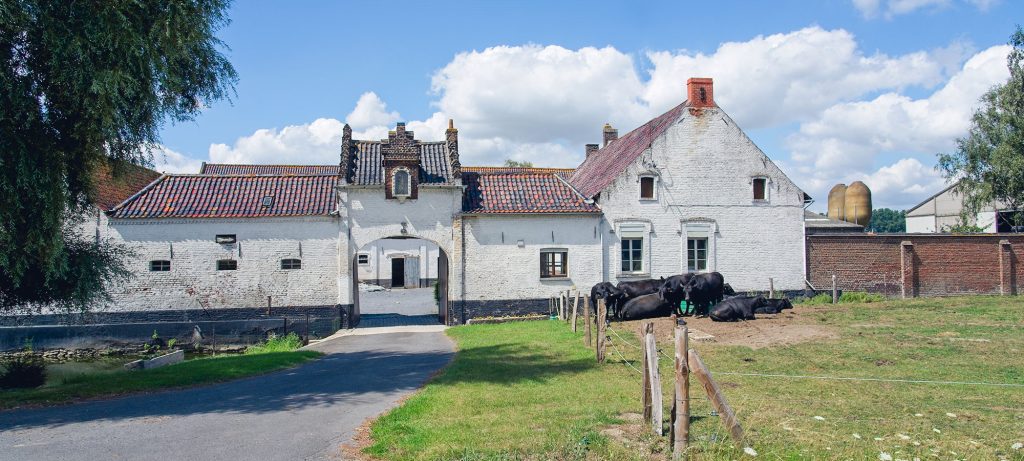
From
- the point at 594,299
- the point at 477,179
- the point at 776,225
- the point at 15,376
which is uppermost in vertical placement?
the point at 477,179

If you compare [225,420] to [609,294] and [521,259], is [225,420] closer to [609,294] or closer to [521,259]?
[609,294]

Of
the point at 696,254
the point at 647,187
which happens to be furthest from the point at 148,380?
the point at 696,254

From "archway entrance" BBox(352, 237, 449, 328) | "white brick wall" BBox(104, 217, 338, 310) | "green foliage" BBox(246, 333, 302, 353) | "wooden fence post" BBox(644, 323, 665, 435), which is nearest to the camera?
"wooden fence post" BBox(644, 323, 665, 435)

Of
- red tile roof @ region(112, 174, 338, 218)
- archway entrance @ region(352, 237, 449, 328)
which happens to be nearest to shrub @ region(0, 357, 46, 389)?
red tile roof @ region(112, 174, 338, 218)

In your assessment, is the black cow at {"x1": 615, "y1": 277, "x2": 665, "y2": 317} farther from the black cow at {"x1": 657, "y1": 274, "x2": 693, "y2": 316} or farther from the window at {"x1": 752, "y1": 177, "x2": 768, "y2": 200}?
the window at {"x1": 752, "y1": 177, "x2": 768, "y2": 200}

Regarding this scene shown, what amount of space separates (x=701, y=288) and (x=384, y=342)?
1022cm

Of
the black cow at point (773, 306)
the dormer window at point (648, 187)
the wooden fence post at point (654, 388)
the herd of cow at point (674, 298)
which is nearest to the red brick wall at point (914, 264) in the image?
the dormer window at point (648, 187)

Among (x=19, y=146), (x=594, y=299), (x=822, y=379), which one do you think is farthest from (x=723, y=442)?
(x=594, y=299)

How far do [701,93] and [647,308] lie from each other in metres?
11.0

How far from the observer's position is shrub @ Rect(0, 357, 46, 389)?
1563 centimetres

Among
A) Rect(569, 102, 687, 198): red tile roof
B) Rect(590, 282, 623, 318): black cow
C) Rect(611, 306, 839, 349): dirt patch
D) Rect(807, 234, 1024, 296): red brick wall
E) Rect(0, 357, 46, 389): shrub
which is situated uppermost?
Rect(569, 102, 687, 198): red tile roof

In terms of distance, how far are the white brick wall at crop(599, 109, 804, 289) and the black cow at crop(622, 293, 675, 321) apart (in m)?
5.37

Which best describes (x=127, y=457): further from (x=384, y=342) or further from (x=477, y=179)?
(x=477, y=179)

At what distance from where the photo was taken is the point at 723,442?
6902 millimetres
